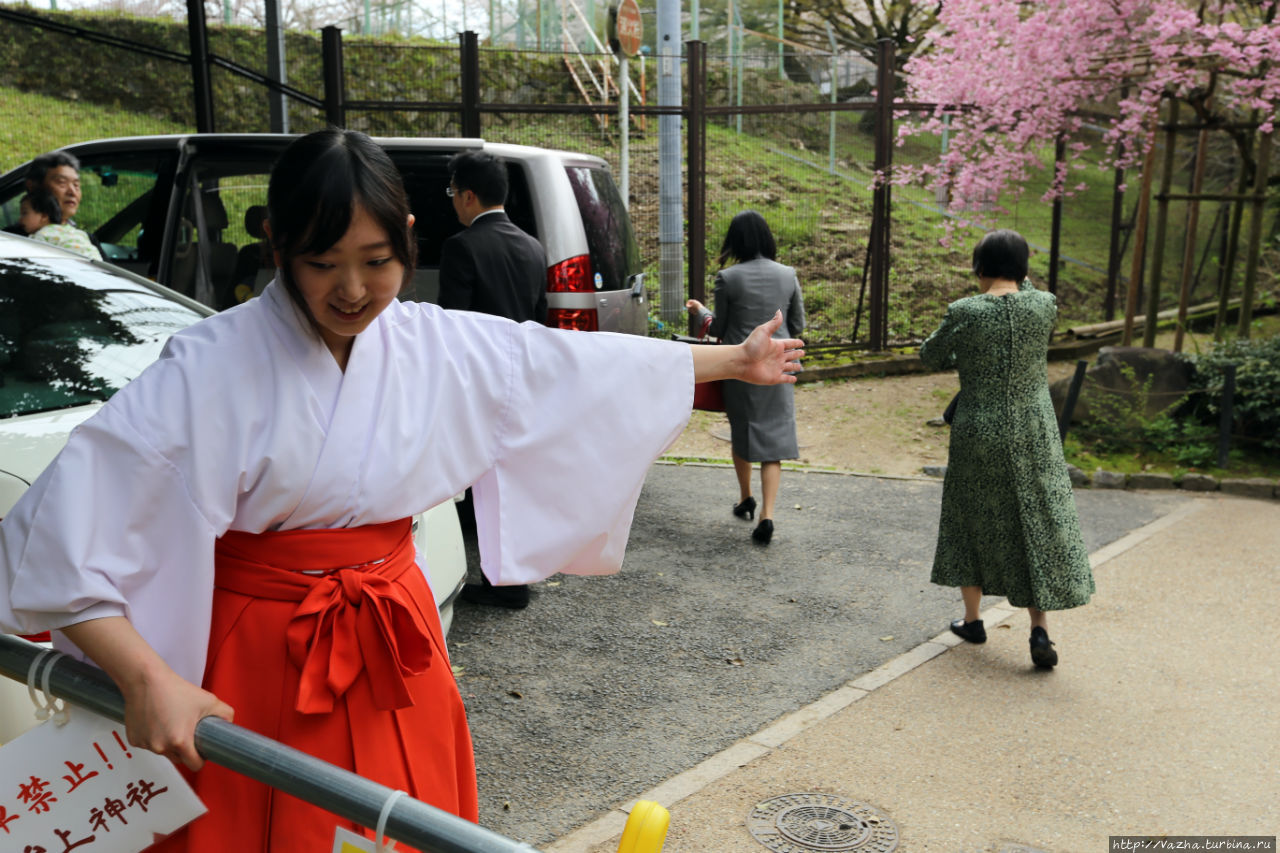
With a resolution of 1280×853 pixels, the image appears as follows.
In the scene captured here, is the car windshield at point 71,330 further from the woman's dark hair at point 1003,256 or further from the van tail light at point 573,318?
the woman's dark hair at point 1003,256

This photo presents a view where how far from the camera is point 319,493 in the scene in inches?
64.8

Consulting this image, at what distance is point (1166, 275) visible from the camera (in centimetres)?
1402

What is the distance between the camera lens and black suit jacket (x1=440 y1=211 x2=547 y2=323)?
17.5ft

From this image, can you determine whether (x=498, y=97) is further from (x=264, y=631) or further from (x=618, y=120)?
(x=264, y=631)

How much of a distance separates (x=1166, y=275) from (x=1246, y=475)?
22.9ft

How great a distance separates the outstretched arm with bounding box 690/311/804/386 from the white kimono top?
4cm

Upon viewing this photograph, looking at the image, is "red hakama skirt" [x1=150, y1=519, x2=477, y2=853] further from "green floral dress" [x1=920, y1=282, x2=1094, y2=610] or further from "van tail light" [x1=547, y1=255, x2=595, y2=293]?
"van tail light" [x1=547, y1=255, x2=595, y2=293]

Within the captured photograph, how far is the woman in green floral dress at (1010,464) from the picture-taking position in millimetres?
4602

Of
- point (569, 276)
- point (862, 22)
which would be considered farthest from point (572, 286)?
point (862, 22)

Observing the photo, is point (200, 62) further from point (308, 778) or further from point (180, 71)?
point (180, 71)

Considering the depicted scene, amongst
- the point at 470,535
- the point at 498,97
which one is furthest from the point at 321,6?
Answer: the point at 470,535

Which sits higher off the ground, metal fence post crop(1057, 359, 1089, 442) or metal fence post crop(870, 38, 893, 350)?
metal fence post crop(870, 38, 893, 350)

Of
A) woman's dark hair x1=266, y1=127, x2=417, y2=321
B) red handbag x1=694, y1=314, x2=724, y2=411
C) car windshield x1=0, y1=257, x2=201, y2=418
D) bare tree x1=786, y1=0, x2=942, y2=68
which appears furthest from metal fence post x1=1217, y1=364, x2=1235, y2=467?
bare tree x1=786, y1=0, x2=942, y2=68

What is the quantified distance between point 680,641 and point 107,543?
3.52 meters
